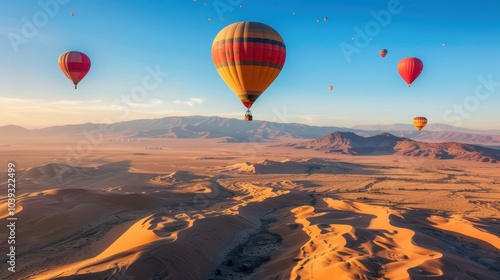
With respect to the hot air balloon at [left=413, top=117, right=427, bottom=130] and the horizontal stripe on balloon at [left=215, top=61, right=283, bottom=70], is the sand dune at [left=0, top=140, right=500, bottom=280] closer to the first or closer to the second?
the horizontal stripe on balloon at [left=215, top=61, right=283, bottom=70]

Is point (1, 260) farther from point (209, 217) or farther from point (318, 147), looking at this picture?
point (318, 147)

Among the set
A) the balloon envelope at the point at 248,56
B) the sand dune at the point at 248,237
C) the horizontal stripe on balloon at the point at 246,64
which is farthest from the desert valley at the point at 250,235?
the horizontal stripe on balloon at the point at 246,64

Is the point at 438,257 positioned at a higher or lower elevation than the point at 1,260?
higher

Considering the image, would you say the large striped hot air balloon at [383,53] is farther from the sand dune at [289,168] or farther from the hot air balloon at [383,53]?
the sand dune at [289,168]

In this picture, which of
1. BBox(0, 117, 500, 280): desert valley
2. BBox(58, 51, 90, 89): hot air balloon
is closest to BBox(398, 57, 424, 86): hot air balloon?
BBox(0, 117, 500, 280): desert valley

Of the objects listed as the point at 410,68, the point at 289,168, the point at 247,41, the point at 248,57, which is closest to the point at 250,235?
the point at 248,57

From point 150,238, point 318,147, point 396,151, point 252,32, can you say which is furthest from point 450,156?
point 150,238
